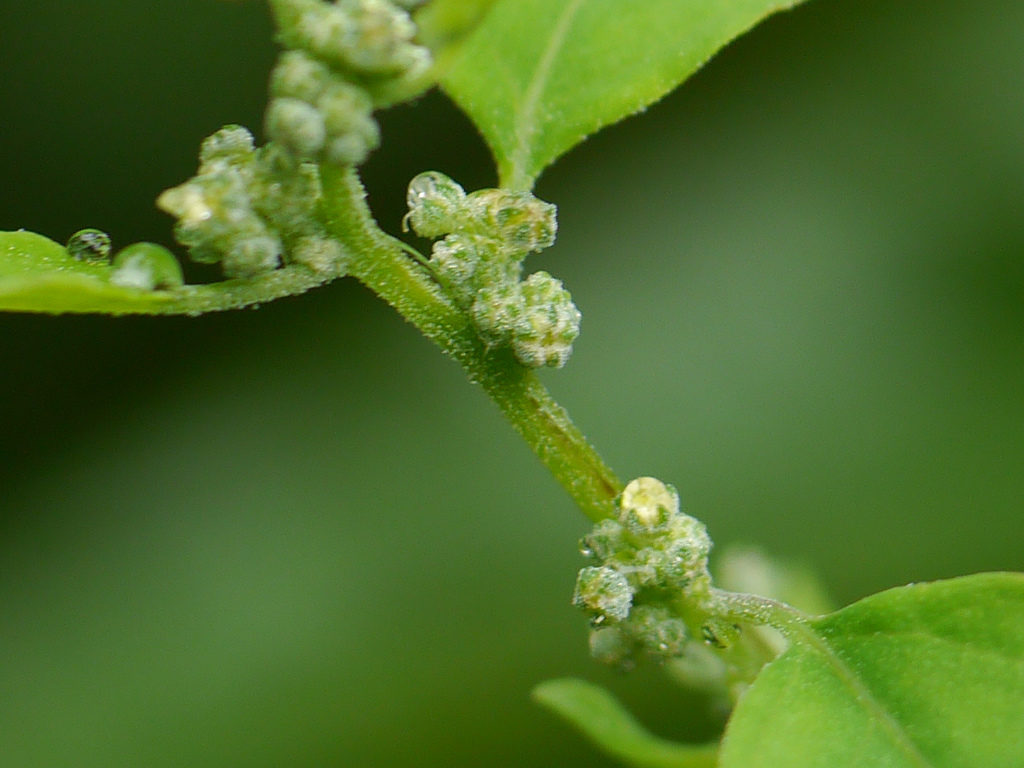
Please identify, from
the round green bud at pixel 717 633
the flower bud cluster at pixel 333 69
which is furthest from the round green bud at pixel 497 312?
the round green bud at pixel 717 633

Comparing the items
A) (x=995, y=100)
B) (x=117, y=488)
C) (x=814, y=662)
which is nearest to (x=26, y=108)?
(x=117, y=488)

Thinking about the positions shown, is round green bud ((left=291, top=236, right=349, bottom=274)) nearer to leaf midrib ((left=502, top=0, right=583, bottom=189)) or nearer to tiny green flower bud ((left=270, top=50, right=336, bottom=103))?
tiny green flower bud ((left=270, top=50, right=336, bottom=103))

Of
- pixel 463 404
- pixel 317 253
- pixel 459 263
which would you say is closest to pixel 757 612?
pixel 459 263

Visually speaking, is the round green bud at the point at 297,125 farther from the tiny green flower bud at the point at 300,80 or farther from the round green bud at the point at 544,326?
the round green bud at the point at 544,326

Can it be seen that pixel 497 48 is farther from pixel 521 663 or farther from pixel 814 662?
pixel 521 663

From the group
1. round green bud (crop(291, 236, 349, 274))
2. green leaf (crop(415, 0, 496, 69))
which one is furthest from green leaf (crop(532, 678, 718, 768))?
green leaf (crop(415, 0, 496, 69))

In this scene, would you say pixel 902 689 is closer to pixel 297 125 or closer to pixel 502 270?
pixel 502 270
